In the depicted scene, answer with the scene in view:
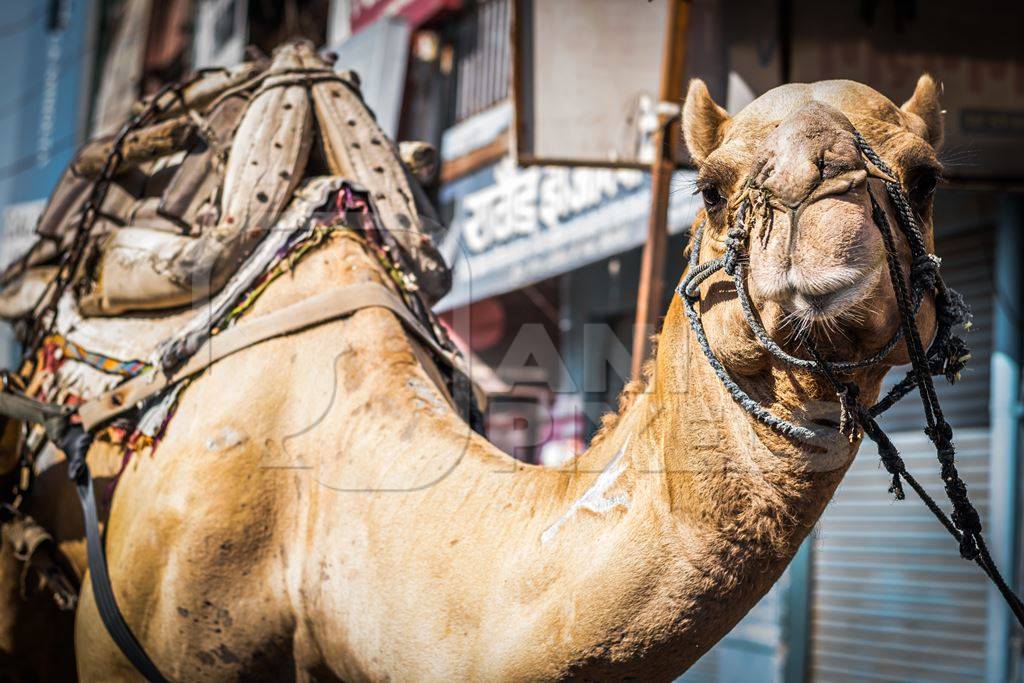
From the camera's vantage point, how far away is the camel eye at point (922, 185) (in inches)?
80.0

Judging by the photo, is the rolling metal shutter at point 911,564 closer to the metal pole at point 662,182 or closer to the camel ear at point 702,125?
the metal pole at point 662,182

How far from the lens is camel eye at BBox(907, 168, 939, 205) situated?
2031 mm

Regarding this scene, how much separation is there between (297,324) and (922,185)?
172 cm

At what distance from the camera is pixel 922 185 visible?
2.05m

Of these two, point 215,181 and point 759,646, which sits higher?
point 215,181

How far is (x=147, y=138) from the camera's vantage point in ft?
14.1

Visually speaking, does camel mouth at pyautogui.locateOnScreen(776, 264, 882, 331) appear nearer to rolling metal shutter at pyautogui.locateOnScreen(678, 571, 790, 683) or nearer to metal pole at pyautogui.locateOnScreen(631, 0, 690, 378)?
metal pole at pyautogui.locateOnScreen(631, 0, 690, 378)

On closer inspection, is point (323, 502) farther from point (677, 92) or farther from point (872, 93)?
point (677, 92)

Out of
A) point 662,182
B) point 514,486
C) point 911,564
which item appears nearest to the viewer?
point 514,486

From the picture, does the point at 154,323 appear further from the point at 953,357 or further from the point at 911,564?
the point at 911,564

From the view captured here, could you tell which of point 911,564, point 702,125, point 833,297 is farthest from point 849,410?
point 911,564

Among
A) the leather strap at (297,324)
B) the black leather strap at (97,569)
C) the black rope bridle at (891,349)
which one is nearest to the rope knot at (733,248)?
the black rope bridle at (891,349)

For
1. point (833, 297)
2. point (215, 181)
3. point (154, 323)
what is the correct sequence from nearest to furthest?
point (833, 297)
point (154, 323)
point (215, 181)

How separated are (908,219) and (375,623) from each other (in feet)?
4.72
